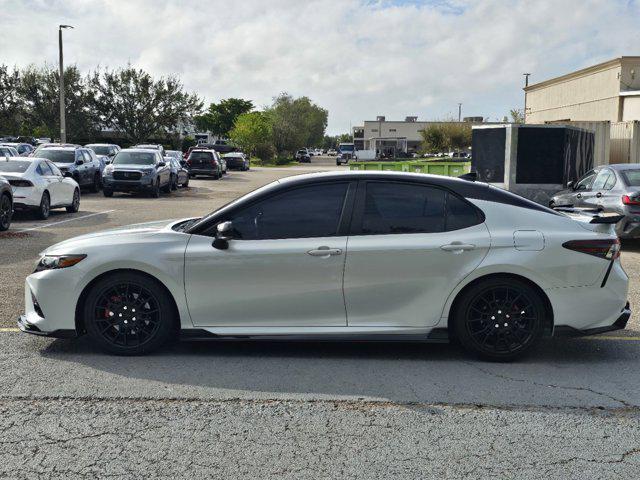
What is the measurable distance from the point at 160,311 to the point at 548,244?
3.06 metres

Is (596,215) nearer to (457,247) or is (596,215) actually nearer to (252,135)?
(457,247)

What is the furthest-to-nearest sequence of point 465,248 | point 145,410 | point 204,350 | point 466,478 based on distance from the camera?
point 204,350 → point 465,248 → point 145,410 → point 466,478

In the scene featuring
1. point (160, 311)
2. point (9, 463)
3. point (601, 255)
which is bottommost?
point (9, 463)

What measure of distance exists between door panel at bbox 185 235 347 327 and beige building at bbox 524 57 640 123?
1319 inches

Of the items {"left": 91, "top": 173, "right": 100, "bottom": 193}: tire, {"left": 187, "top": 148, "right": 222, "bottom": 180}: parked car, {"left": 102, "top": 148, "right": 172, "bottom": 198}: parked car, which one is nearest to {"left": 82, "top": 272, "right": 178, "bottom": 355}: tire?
{"left": 102, "top": 148, "right": 172, "bottom": 198}: parked car

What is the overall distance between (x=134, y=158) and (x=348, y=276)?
24050mm

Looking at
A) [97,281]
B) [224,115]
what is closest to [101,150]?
[97,281]

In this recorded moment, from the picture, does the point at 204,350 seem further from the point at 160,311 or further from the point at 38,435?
the point at 38,435

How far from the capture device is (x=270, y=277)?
582cm

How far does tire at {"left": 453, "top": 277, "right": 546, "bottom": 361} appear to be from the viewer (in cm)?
584

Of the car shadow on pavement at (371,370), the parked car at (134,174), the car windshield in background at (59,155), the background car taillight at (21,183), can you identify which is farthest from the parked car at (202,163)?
the car shadow on pavement at (371,370)

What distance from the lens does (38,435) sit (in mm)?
4348

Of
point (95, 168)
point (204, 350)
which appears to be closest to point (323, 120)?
point (95, 168)

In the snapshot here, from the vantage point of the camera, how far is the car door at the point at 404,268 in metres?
→ 5.80
